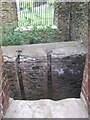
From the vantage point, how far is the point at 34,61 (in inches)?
155

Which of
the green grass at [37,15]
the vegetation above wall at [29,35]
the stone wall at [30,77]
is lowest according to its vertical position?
the stone wall at [30,77]

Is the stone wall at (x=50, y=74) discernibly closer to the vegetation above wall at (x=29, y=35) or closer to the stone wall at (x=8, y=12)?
Result: the vegetation above wall at (x=29, y=35)

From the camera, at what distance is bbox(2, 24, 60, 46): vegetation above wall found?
5633 millimetres

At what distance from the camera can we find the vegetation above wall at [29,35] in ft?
18.5

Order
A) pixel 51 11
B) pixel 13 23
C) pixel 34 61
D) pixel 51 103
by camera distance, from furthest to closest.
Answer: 1. pixel 51 11
2. pixel 13 23
3. pixel 34 61
4. pixel 51 103

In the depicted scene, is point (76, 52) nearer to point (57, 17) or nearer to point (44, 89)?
point (44, 89)

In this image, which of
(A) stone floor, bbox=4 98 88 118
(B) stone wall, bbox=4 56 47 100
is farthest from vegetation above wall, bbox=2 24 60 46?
(A) stone floor, bbox=4 98 88 118

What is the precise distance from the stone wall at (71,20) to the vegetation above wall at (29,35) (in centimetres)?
21

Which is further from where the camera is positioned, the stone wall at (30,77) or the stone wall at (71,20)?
the stone wall at (71,20)

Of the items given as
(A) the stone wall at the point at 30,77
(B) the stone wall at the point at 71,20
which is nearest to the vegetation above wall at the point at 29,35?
(B) the stone wall at the point at 71,20

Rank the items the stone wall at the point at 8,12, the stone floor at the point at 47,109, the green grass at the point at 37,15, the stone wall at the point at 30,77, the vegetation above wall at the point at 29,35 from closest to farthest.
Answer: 1. the stone floor at the point at 47,109
2. the stone wall at the point at 30,77
3. the vegetation above wall at the point at 29,35
4. the stone wall at the point at 8,12
5. the green grass at the point at 37,15

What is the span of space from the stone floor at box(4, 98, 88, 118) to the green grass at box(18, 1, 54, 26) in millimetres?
4230

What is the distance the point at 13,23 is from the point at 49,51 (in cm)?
254

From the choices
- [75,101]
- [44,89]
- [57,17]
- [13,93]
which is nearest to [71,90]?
[44,89]
